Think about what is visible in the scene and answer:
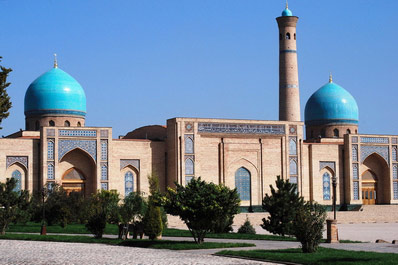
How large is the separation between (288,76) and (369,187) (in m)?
8.72

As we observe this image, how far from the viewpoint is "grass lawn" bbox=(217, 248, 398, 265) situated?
14.6 metres

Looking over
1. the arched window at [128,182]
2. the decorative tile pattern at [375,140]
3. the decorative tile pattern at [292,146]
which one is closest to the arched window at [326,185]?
the decorative tile pattern at [292,146]

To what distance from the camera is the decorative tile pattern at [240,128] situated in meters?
39.5

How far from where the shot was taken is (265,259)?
1558 cm

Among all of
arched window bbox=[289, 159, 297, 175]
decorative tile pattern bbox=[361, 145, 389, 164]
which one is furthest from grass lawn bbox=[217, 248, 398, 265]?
decorative tile pattern bbox=[361, 145, 389, 164]

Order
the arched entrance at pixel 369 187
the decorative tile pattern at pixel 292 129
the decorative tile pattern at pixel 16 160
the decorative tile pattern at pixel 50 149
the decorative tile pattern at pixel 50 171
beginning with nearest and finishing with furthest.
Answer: the decorative tile pattern at pixel 16 160 < the decorative tile pattern at pixel 50 171 < the decorative tile pattern at pixel 50 149 < the decorative tile pattern at pixel 292 129 < the arched entrance at pixel 369 187

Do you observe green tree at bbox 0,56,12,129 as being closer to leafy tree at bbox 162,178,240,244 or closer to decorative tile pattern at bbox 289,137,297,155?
leafy tree at bbox 162,178,240,244

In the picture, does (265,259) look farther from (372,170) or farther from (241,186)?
(372,170)

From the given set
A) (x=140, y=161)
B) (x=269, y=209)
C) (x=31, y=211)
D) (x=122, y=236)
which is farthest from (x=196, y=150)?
(x=122, y=236)

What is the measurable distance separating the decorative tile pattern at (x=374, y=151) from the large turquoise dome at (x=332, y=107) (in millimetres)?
5116

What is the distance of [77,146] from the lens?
37031 millimetres

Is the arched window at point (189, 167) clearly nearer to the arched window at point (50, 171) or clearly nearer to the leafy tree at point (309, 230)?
the arched window at point (50, 171)

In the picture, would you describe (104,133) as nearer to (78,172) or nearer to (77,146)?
(77,146)

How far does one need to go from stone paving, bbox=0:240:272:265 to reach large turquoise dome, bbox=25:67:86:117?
22023 mm
